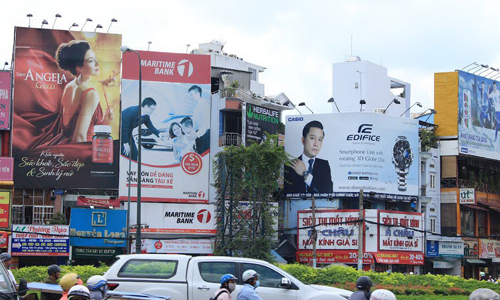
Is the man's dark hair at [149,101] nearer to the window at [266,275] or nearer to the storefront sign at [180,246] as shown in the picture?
the storefront sign at [180,246]

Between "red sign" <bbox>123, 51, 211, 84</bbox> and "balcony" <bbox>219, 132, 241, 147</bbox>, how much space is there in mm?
3725

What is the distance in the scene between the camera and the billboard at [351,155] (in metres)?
57.4

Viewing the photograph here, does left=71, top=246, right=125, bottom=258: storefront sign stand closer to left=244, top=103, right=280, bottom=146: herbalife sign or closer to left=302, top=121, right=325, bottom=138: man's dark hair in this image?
left=244, top=103, right=280, bottom=146: herbalife sign

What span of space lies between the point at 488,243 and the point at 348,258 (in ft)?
54.5

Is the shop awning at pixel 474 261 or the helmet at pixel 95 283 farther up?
the helmet at pixel 95 283

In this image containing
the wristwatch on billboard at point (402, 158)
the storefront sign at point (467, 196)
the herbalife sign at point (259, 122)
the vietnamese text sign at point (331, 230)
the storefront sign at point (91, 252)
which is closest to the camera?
the storefront sign at point (91, 252)

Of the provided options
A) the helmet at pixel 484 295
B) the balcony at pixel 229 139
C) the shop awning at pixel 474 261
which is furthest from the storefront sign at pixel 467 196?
the helmet at pixel 484 295

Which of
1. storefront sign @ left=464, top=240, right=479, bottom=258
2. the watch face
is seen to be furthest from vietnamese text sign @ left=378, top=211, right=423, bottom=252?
storefront sign @ left=464, top=240, right=479, bottom=258

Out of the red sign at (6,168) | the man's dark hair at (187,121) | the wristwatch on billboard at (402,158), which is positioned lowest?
the red sign at (6,168)

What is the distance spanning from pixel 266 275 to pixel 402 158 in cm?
4179

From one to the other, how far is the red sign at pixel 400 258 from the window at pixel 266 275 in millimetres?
37594

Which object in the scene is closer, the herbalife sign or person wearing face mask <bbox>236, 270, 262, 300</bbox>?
person wearing face mask <bbox>236, 270, 262, 300</bbox>

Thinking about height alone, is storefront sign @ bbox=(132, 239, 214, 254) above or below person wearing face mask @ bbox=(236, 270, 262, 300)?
below

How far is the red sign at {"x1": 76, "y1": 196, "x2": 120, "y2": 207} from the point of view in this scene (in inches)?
1980
